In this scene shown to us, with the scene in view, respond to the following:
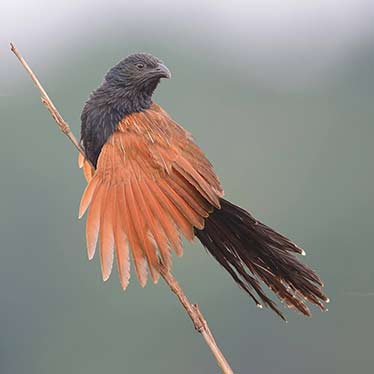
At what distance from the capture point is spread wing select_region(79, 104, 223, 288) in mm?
3873

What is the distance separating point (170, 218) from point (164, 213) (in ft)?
0.11

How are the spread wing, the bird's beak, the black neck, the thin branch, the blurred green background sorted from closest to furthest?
the thin branch, the spread wing, the black neck, the bird's beak, the blurred green background

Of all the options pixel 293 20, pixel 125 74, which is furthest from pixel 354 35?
pixel 125 74

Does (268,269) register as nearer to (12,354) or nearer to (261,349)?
(261,349)

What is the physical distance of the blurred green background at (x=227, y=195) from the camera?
18.7 meters

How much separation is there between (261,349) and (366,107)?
398 inches

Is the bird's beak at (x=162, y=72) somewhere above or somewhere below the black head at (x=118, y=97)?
above

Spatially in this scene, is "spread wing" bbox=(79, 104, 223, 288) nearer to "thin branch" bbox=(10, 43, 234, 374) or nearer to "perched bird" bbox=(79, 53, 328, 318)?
"perched bird" bbox=(79, 53, 328, 318)

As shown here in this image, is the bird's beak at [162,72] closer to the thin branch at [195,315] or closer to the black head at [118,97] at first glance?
the black head at [118,97]

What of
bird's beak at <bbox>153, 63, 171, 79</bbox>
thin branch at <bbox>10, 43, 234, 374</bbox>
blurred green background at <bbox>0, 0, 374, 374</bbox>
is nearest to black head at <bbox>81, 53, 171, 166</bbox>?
bird's beak at <bbox>153, 63, 171, 79</bbox>

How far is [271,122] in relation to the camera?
29.0 meters

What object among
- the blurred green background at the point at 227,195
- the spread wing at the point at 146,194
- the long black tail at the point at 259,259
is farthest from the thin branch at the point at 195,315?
the blurred green background at the point at 227,195

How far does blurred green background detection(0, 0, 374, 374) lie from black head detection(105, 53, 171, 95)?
979 cm

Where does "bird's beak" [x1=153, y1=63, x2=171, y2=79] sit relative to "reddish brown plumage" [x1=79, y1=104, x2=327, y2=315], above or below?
above
